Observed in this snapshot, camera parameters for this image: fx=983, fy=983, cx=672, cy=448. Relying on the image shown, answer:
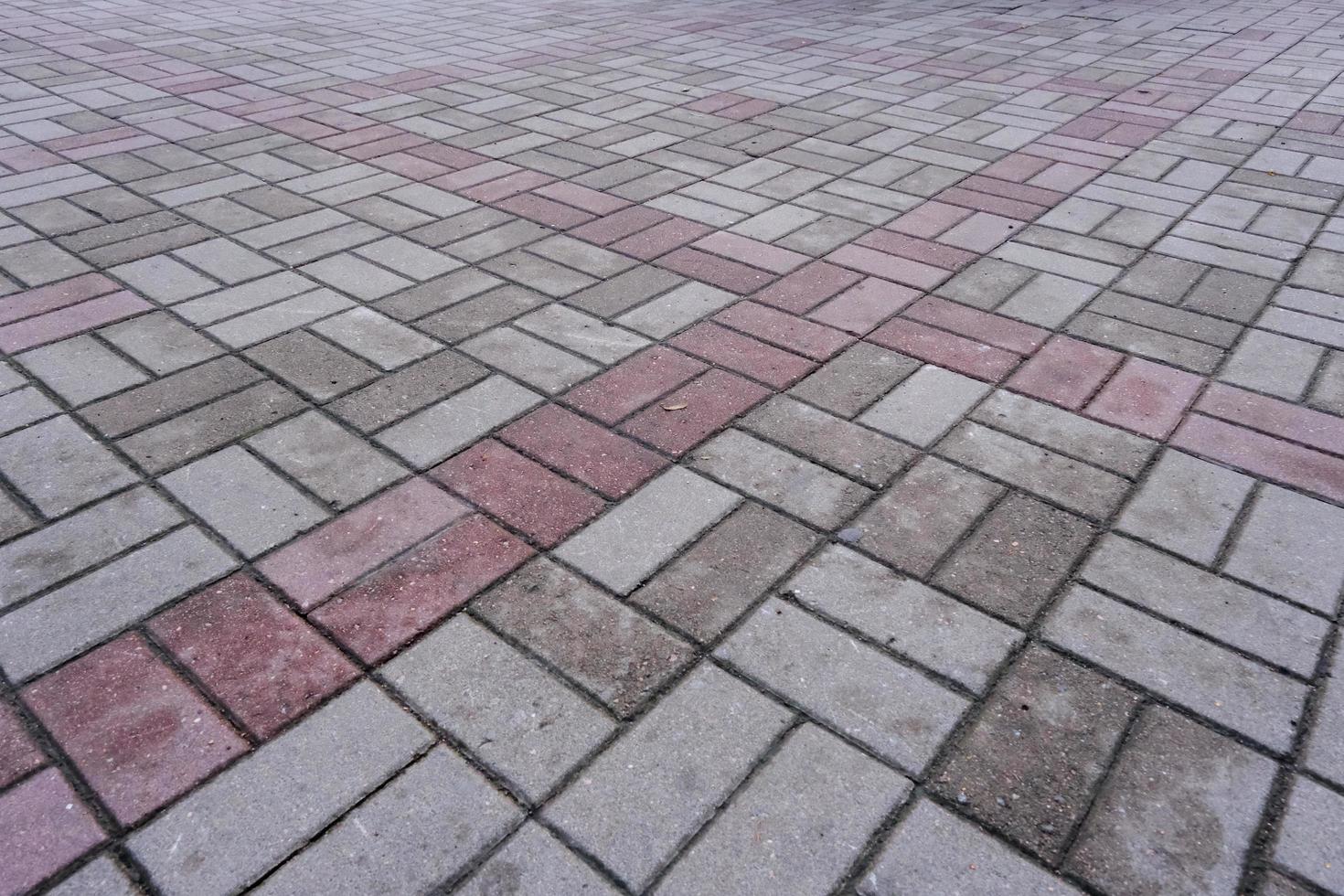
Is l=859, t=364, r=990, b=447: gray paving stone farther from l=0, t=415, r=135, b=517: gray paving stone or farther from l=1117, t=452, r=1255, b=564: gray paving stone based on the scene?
l=0, t=415, r=135, b=517: gray paving stone

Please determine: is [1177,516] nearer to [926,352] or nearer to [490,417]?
[926,352]

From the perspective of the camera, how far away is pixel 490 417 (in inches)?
103

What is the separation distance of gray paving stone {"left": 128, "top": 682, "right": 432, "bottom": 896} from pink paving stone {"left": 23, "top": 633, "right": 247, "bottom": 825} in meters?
0.06

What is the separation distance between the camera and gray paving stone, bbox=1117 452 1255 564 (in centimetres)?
219

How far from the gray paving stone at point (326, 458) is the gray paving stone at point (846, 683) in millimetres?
980

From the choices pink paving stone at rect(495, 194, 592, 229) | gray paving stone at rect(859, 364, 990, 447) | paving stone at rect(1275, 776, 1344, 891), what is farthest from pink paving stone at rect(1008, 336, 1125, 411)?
pink paving stone at rect(495, 194, 592, 229)

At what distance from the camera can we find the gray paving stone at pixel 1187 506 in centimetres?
219

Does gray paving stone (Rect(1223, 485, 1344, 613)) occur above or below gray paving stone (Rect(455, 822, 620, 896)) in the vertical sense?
above

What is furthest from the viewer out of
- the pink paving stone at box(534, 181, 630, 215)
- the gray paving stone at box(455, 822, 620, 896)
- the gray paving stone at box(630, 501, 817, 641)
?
the pink paving stone at box(534, 181, 630, 215)

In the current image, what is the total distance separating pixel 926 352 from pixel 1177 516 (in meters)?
0.89

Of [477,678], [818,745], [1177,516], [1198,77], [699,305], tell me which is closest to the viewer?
[818,745]

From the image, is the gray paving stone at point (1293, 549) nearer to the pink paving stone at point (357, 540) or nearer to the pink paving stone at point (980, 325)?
the pink paving stone at point (980, 325)

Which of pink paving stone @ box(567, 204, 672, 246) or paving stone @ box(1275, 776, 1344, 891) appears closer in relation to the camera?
paving stone @ box(1275, 776, 1344, 891)

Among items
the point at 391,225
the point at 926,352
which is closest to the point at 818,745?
the point at 926,352
